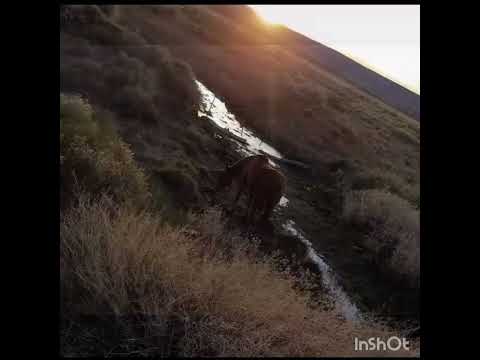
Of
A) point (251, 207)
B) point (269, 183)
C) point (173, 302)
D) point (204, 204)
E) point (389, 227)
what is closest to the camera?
point (173, 302)

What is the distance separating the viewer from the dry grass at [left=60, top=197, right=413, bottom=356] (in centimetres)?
352

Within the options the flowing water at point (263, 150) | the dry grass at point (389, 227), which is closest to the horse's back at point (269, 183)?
the flowing water at point (263, 150)

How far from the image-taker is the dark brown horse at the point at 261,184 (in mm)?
9650

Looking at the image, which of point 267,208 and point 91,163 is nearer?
point 91,163

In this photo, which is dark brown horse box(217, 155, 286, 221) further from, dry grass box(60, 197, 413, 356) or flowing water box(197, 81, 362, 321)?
Result: dry grass box(60, 197, 413, 356)

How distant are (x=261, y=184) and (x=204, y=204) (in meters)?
1.50

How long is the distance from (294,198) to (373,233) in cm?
305

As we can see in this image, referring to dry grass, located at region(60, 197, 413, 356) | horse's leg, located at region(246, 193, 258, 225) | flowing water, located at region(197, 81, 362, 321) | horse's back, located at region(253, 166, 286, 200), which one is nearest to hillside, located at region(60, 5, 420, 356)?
dry grass, located at region(60, 197, 413, 356)

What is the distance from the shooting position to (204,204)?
9891mm

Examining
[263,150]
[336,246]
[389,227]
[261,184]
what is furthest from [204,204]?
[263,150]

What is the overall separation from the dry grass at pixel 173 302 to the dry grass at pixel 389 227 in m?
6.99

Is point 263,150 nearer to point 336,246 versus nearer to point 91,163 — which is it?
point 336,246

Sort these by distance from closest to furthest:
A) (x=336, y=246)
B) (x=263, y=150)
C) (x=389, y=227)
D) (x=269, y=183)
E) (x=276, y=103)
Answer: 1. (x=269, y=183)
2. (x=336, y=246)
3. (x=389, y=227)
4. (x=263, y=150)
5. (x=276, y=103)

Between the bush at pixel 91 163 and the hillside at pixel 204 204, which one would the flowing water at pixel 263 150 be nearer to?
the hillside at pixel 204 204
